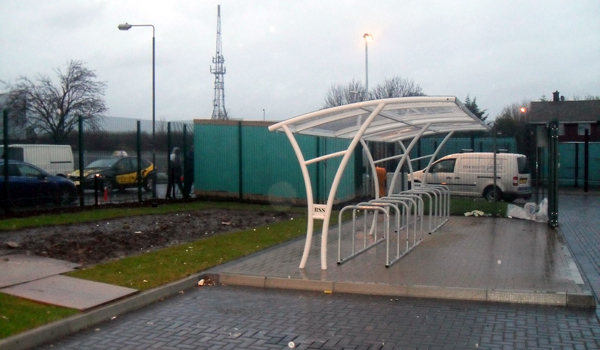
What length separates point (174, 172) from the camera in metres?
21.0

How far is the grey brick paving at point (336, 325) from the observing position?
6395mm

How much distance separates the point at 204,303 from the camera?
8219 mm

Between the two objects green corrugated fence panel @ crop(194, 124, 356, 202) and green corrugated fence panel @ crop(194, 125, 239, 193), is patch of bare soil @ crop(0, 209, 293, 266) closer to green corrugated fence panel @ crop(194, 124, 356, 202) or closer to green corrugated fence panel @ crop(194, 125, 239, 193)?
green corrugated fence panel @ crop(194, 124, 356, 202)

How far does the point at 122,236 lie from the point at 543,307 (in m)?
8.18

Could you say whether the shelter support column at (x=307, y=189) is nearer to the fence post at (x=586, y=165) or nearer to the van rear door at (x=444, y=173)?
the van rear door at (x=444, y=173)

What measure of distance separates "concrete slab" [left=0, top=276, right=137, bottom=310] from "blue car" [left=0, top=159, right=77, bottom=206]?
7.87 m

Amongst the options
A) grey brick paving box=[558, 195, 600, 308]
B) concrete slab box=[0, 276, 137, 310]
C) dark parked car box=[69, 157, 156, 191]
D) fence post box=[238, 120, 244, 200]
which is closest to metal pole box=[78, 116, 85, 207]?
dark parked car box=[69, 157, 156, 191]

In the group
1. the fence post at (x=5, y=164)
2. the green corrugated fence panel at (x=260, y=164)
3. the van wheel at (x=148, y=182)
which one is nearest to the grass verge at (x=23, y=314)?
the fence post at (x=5, y=164)

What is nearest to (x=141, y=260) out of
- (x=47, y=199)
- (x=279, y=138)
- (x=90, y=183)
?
(x=47, y=199)

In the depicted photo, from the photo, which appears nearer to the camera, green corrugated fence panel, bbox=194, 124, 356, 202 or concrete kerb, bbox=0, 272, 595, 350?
concrete kerb, bbox=0, 272, 595, 350

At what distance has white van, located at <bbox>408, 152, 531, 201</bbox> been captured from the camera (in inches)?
714

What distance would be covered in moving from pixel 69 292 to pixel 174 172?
1310 centimetres

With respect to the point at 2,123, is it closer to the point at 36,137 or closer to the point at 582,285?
the point at 36,137

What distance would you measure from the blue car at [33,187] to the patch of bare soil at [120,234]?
106 inches
